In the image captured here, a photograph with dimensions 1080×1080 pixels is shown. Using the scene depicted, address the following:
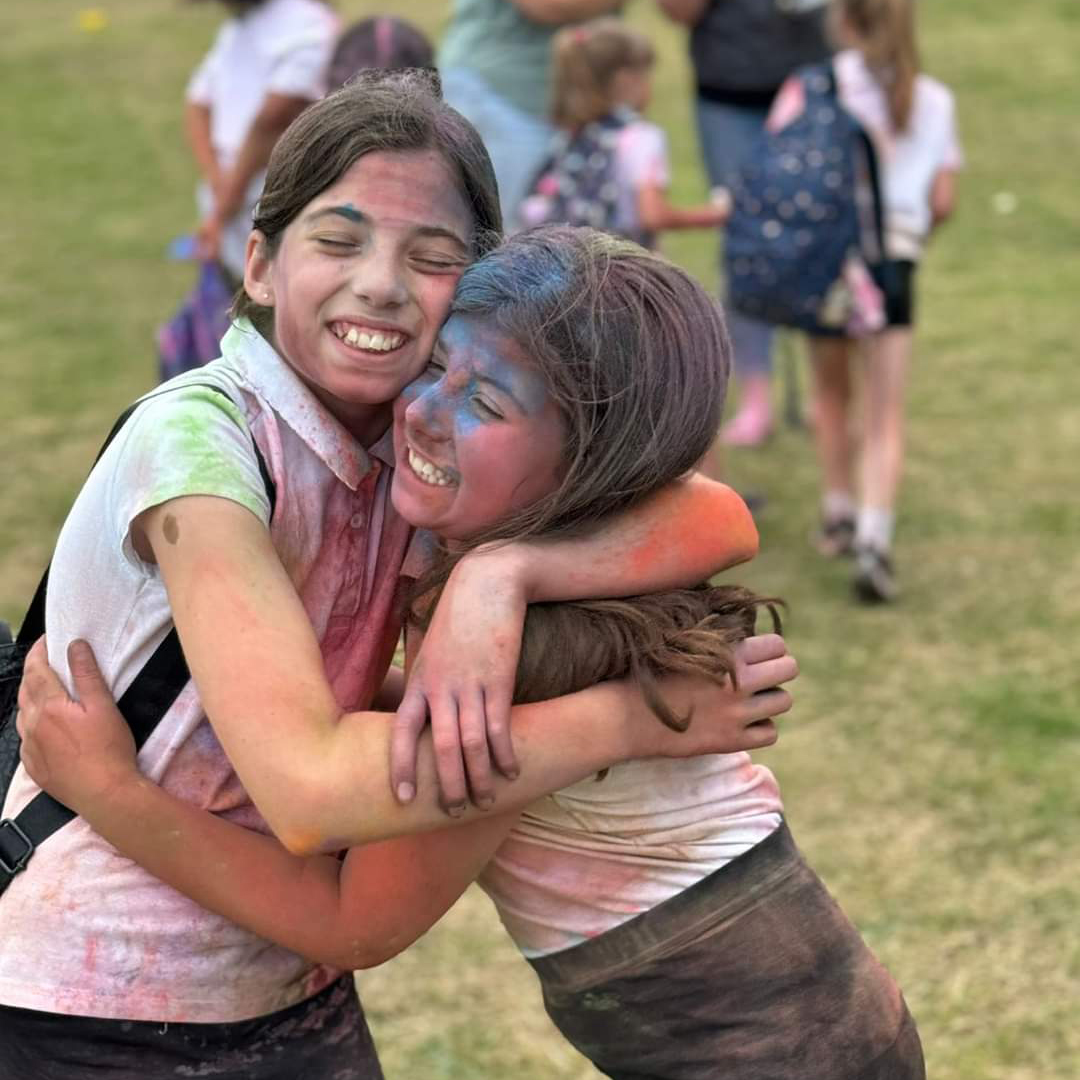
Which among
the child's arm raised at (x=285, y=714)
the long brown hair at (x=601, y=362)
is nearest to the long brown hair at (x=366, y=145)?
the long brown hair at (x=601, y=362)

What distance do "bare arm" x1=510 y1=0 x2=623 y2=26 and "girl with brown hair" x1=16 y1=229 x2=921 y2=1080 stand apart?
157 inches

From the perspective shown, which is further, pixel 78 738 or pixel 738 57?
pixel 738 57

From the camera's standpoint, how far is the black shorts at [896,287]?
5281mm

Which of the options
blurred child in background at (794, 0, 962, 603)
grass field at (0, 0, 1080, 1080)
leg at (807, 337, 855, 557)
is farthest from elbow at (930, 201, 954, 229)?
grass field at (0, 0, 1080, 1080)

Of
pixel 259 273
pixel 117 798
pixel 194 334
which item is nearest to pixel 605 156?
pixel 194 334

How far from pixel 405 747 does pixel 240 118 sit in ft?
13.9

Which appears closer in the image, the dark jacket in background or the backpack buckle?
the backpack buckle

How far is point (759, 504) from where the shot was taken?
6.28 metres

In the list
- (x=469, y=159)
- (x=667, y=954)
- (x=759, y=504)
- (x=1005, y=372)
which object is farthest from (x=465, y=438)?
(x=1005, y=372)

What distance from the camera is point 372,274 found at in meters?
1.87

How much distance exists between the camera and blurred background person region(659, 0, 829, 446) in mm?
6117

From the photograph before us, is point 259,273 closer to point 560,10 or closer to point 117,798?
point 117,798

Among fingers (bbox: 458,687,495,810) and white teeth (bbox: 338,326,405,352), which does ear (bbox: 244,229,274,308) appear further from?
fingers (bbox: 458,687,495,810)

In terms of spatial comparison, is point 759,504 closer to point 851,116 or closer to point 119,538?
point 851,116
